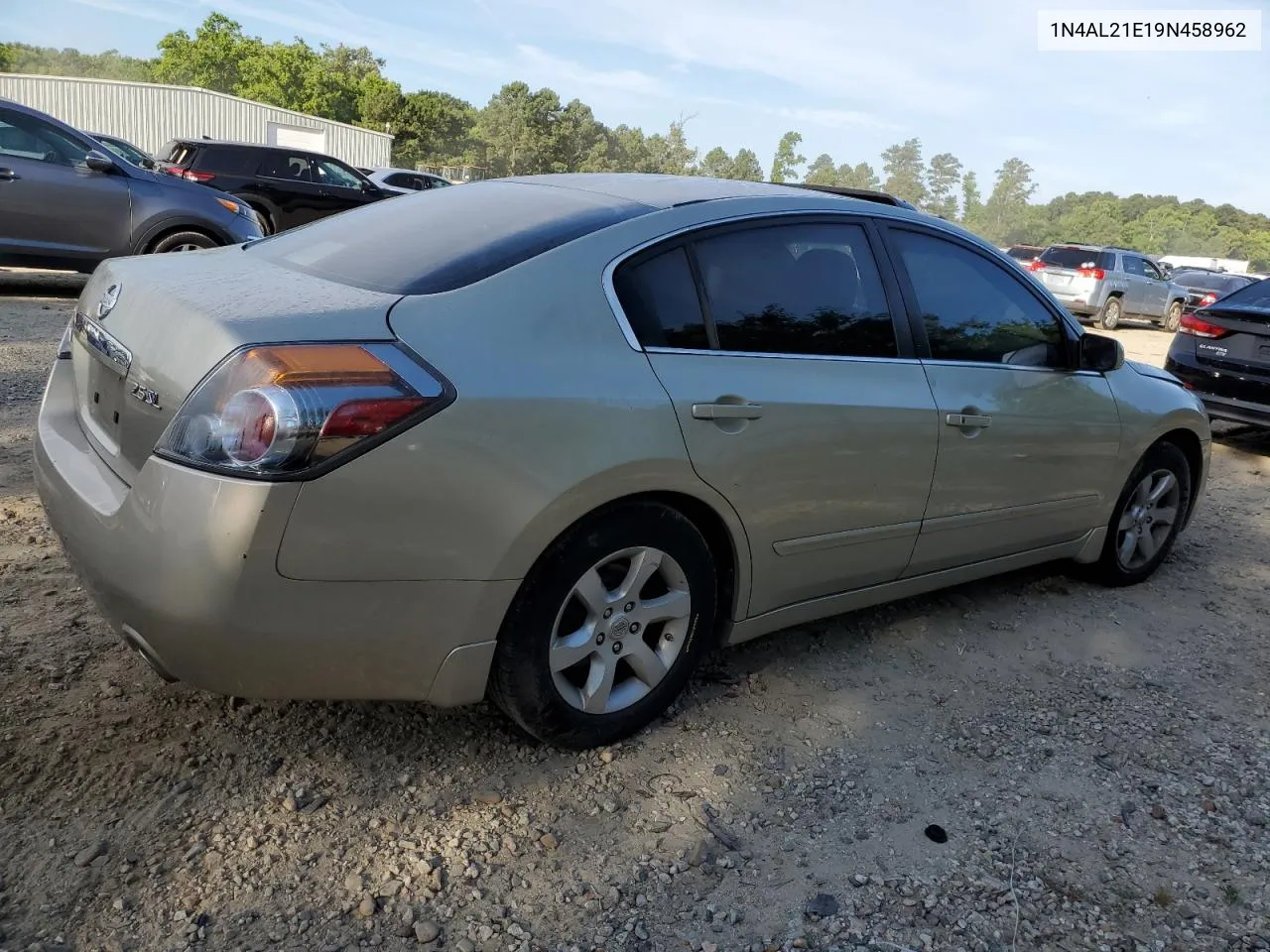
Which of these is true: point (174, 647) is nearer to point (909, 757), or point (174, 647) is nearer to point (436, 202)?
point (436, 202)

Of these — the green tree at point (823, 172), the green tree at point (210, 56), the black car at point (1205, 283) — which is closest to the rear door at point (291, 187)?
the black car at point (1205, 283)

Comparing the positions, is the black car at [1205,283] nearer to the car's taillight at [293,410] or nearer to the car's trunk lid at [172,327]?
the car's trunk lid at [172,327]

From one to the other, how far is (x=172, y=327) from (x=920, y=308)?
2.30 meters

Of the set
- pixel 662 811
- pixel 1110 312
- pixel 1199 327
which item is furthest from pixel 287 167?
pixel 1110 312

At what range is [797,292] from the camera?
306 centimetres

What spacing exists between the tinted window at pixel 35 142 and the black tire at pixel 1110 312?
17657mm

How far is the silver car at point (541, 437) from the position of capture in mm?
2115

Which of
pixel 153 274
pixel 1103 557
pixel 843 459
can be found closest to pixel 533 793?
pixel 843 459

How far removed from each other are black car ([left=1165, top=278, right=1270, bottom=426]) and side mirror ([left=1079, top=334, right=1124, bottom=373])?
13.0ft

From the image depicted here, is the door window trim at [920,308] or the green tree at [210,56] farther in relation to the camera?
the green tree at [210,56]

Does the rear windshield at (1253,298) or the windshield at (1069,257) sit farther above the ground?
the windshield at (1069,257)

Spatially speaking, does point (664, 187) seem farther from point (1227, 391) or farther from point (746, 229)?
point (1227, 391)

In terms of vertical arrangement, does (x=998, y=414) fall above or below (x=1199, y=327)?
below

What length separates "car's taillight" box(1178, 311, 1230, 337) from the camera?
7.80m
